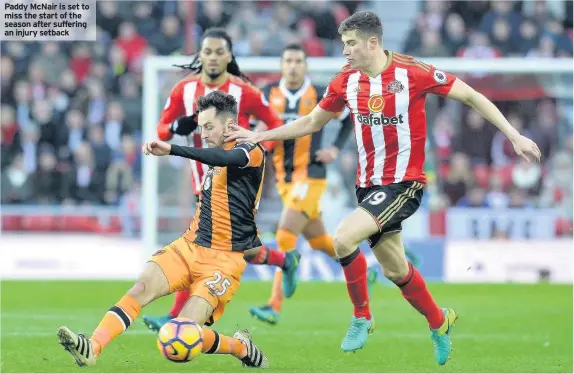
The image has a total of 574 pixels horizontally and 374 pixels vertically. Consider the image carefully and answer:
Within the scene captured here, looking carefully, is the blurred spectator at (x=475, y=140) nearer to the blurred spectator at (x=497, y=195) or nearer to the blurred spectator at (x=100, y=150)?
the blurred spectator at (x=497, y=195)

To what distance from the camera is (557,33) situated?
18938 millimetres

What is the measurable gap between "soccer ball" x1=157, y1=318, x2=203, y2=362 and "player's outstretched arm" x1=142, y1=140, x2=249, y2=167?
976 mm

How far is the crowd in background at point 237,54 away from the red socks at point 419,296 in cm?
735

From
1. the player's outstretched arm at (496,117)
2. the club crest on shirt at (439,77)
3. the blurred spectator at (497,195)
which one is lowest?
the blurred spectator at (497,195)

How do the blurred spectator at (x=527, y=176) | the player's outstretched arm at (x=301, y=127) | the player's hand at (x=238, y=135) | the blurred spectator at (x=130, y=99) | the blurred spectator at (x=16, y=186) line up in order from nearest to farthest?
the player's hand at (x=238, y=135) < the player's outstretched arm at (x=301, y=127) < the blurred spectator at (x=527, y=176) < the blurred spectator at (x=16, y=186) < the blurred spectator at (x=130, y=99)

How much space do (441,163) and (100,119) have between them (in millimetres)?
5495

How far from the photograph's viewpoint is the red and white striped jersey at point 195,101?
8945 mm

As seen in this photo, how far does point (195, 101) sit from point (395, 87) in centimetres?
210

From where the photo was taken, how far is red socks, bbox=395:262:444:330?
25.1ft

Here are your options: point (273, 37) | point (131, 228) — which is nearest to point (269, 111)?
point (131, 228)

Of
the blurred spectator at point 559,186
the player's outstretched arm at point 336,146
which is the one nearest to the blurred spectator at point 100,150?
the blurred spectator at point 559,186

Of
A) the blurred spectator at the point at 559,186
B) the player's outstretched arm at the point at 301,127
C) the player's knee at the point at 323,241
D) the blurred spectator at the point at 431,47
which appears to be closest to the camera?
the player's outstretched arm at the point at 301,127

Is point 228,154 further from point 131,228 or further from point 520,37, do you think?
point 520,37

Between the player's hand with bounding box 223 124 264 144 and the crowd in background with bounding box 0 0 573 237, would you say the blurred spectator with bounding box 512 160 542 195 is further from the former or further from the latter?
the player's hand with bounding box 223 124 264 144
